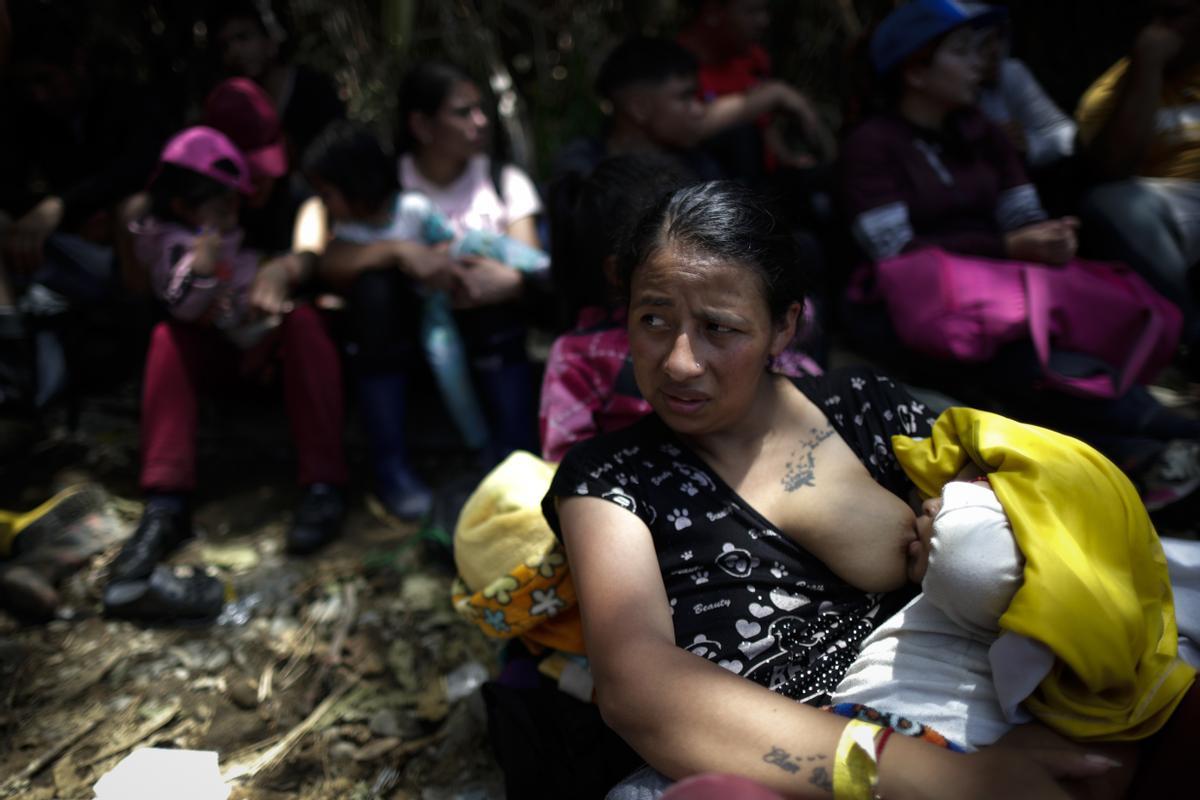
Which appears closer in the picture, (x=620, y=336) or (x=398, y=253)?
(x=620, y=336)

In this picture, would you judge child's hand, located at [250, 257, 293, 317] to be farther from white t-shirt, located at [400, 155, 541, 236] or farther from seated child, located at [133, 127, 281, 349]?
white t-shirt, located at [400, 155, 541, 236]

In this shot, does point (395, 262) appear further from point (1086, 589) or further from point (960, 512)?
point (1086, 589)

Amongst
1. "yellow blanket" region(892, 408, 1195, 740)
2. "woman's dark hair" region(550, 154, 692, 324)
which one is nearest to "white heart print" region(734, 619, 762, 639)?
"yellow blanket" region(892, 408, 1195, 740)

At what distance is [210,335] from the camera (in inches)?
128

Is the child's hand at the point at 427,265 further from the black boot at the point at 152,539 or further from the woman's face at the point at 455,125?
the black boot at the point at 152,539

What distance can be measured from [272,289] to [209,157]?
1.68ft

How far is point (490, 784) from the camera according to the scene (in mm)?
2104

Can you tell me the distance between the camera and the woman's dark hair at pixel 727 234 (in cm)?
160

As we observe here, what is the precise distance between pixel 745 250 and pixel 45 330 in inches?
131

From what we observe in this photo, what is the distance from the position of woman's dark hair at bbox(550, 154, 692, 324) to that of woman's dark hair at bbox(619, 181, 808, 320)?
1.47 feet

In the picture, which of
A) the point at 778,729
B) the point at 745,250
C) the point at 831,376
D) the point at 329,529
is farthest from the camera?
the point at 329,529

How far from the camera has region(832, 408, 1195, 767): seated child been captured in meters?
1.28

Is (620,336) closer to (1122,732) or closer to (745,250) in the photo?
(745,250)

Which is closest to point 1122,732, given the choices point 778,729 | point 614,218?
point 778,729
